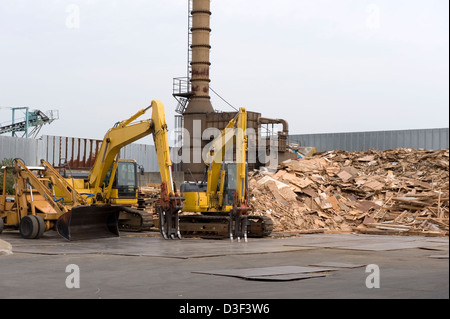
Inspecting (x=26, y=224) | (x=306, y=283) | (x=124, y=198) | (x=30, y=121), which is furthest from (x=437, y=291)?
(x=30, y=121)

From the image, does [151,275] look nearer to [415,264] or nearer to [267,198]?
[415,264]

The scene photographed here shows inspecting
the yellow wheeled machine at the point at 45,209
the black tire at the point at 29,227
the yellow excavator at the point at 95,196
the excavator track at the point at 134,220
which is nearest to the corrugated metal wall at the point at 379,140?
the excavator track at the point at 134,220

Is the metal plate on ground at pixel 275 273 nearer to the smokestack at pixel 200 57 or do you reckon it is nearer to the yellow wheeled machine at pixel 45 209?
the yellow wheeled machine at pixel 45 209

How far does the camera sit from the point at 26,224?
23219mm

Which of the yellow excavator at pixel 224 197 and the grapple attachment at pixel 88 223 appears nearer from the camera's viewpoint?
the grapple attachment at pixel 88 223

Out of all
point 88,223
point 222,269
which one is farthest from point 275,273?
point 88,223

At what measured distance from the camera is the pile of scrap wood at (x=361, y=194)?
2906 centimetres

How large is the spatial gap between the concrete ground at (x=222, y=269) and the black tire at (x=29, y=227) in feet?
1.36

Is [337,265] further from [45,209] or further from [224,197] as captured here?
[45,209]

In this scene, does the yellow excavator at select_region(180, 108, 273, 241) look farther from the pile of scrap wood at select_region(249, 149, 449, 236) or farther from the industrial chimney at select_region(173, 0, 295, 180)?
the industrial chimney at select_region(173, 0, 295, 180)

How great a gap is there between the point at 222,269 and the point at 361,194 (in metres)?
20.3

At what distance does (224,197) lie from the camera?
2512 cm

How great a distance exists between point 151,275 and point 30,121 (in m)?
56.5

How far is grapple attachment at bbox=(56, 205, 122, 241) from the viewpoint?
22391mm
